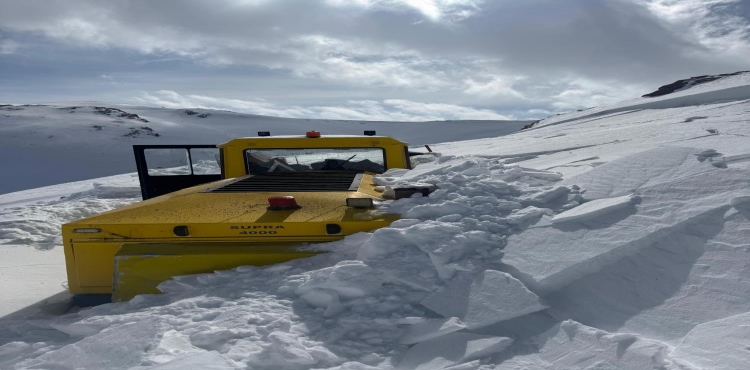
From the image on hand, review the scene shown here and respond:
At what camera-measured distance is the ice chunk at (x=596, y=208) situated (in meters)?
2.67

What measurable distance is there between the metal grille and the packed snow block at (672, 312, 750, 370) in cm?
227

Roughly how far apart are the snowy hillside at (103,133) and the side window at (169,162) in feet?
49.4

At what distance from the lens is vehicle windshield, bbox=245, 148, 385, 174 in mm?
4672

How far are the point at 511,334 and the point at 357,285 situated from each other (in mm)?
721

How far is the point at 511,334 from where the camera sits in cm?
194

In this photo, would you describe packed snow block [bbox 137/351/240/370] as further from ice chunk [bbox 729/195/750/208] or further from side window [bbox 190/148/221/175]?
side window [bbox 190/148/221/175]

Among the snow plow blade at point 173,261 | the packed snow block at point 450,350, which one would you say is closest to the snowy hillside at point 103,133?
the snow plow blade at point 173,261

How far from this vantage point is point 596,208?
2.71 metres

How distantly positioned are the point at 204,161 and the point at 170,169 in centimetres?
35

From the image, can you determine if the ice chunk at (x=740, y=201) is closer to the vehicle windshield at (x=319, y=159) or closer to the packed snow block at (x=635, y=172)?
the packed snow block at (x=635, y=172)

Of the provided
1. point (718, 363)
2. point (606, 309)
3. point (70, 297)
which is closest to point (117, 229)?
point (70, 297)

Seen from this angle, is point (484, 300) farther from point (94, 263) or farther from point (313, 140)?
point (313, 140)

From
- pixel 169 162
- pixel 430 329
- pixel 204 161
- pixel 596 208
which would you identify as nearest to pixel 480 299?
pixel 430 329

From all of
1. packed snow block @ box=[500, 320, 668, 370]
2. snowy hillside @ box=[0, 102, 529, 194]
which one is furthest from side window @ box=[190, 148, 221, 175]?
snowy hillside @ box=[0, 102, 529, 194]
